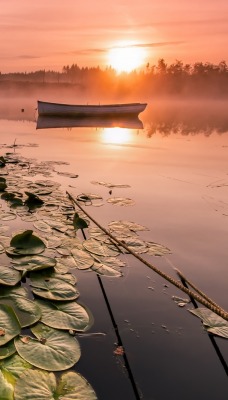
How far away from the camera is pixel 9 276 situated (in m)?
2.90

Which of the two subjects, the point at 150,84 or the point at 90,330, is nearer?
the point at 90,330

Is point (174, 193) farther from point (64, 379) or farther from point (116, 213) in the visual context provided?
point (64, 379)

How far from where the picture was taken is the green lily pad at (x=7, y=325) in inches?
82.7

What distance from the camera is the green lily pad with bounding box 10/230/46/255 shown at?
350 centimetres

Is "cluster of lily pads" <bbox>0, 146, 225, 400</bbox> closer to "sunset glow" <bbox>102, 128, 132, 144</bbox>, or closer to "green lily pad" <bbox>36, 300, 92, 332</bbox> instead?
"green lily pad" <bbox>36, 300, 92, 332</bbox>

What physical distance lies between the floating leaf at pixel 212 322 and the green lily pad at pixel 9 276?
60.9 inches

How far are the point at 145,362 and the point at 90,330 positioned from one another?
0.47 metres

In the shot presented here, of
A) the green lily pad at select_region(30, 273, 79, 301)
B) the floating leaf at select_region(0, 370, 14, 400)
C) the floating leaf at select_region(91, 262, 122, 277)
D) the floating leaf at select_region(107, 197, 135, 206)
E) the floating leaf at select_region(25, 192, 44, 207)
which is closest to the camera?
the floating leaf at select_region(0, 370, 14, 400)

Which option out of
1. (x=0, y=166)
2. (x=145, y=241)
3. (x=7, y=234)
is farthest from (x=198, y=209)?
(x=0, y=166)

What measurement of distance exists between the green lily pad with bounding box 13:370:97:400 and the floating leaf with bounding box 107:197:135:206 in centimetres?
424

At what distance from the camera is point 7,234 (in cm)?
416

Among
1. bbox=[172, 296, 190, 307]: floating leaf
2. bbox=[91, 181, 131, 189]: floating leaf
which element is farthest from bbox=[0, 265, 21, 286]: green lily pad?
bbox=[91, 181, 131, 189]: floating leaf

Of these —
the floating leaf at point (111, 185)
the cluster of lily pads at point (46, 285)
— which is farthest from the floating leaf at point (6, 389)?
the floating leaf at point (111, 185)

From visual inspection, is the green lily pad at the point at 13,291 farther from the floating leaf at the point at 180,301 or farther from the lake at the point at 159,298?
the floating leaf at the point at 180,301
